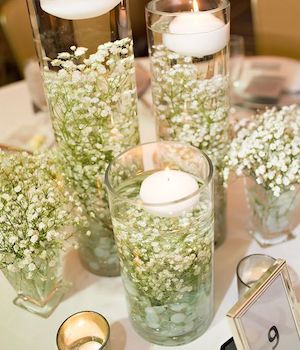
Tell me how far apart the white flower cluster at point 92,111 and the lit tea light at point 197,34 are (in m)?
0.08

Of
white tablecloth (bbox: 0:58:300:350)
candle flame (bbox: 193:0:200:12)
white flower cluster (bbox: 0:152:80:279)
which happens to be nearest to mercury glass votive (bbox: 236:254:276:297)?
white tablecloth (bbox: 0:58:300:350)

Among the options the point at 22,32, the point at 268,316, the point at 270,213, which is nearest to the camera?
the point at 268,316

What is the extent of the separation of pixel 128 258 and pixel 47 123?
28.6 inches

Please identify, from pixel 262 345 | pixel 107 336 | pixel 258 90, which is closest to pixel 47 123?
pixel 258 90

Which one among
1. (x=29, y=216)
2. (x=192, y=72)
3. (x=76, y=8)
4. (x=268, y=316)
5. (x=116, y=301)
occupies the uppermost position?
(x=76, y=8)

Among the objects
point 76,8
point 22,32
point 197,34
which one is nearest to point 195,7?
point 197,34

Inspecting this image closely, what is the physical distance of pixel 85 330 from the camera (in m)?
0.79

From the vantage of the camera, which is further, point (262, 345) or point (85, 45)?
point (85, 45)

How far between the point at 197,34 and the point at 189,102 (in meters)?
0.11

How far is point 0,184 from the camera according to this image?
0.79 meters

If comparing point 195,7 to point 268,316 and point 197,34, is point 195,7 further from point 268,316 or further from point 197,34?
point 268,316

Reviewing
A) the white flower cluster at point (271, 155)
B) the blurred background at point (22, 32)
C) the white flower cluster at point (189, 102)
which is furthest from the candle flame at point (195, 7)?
the blurred background at point (22, 32)

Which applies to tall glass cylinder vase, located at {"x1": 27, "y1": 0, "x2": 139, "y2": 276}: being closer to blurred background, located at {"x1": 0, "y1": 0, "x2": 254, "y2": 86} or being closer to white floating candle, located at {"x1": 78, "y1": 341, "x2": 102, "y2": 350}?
white floating candle, located at {"x1": 78, "y1": 341, "x2": 102, "y2": 350}

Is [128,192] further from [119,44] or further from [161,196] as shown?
[119,44]
